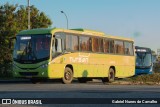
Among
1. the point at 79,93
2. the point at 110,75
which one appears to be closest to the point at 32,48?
Result: the point at 110,75

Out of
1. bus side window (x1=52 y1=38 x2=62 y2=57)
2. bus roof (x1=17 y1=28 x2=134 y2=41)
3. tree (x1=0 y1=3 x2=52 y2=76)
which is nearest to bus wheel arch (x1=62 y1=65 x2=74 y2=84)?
bus side window (x1=52 y1=38 x2=62 y2=57)

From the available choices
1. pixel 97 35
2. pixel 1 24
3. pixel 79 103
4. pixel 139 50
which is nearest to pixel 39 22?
pixel 1 24

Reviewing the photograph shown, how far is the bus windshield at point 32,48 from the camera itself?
91.2 ft

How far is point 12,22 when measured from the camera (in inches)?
1978

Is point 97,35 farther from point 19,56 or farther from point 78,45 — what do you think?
point 19,56

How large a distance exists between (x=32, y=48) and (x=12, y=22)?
22.6 meters

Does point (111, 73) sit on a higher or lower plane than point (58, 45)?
lower

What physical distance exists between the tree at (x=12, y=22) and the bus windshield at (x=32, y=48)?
15167mm

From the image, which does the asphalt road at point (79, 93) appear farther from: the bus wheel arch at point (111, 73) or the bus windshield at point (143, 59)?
the bus windshield at point (143, 59)

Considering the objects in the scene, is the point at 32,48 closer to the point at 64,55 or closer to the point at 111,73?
the point at 64,55

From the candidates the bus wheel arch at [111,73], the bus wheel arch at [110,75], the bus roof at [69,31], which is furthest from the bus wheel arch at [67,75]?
the bus wheel arch at [111,73]

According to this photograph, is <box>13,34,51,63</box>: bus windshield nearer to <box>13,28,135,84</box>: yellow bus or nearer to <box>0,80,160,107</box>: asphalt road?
<box>13,28,135,84</box>: yellow bus

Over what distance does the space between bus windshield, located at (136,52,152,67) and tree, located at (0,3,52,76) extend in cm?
1208

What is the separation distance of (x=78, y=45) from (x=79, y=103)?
16241 millimetres
